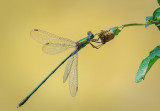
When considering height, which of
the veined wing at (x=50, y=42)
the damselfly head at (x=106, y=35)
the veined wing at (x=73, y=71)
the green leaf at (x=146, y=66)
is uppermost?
the veined wing at (x=50, y=42)

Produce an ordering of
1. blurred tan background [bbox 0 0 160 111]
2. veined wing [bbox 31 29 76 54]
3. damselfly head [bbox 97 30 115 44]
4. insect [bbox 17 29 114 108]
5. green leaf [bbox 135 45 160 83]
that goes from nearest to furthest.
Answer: green leaf [bbox 135 45 160 83], damselfly head [bbox 97 30 115 44], insect [bbox 17 29 114 108], veined wing [bbox 31 29 76 54], blurred tan background [bbox 0 0 160 111]

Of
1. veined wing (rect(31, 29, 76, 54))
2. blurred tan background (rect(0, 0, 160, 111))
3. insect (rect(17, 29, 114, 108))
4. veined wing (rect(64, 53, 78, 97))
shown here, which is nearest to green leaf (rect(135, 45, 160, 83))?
insect (rect(17, 29, 114, 108))

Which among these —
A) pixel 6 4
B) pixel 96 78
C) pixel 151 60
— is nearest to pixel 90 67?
pixel 96 78

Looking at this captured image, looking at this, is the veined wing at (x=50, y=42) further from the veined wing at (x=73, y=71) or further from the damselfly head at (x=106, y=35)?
the damselfly head at (x=106, y=35)

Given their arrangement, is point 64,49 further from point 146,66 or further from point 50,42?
point 146,66

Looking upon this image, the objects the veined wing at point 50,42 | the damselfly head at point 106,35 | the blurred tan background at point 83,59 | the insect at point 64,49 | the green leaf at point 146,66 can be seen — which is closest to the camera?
the green leaf at point 146,66

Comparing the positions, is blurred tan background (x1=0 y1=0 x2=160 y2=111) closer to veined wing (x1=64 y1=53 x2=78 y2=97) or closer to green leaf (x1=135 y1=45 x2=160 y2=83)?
veined wing (x1=64 y1=53 x2=78 y2=97)

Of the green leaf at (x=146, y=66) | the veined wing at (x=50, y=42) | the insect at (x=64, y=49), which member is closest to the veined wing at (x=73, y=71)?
the insect at (x=64, y=49)

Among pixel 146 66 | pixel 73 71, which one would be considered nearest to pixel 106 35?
pixel 146 66

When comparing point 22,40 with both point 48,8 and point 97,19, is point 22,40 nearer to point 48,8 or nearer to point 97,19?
point 48,8
